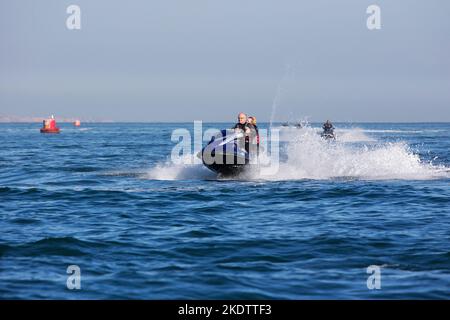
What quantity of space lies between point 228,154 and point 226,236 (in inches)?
315

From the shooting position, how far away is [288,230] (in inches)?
459

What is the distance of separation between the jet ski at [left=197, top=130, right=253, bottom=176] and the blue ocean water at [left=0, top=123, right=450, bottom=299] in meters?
0.44

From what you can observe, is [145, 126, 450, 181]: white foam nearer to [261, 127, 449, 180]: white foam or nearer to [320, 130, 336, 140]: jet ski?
[261, 127, 449, 180]: white foam

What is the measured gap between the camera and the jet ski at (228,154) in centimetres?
1898

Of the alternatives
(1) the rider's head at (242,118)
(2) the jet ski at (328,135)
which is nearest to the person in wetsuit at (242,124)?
(1) the rider's head at (242,118)

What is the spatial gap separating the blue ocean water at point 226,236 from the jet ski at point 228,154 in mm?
441

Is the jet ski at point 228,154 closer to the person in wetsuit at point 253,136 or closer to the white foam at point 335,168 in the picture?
the person in wetsuit at point 253,136

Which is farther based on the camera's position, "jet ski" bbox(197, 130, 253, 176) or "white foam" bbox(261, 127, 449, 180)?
"white foam" bbox(261, 127, 449, 180)

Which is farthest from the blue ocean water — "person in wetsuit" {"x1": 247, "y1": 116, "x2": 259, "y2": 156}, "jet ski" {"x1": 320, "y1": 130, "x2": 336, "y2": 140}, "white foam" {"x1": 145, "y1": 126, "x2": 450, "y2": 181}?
"jet ski" {"x1": 320, "y1": 130, "x2": 336, "y2": 140}

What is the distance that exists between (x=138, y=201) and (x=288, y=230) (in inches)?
194

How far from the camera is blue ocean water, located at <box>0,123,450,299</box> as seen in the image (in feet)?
26.4

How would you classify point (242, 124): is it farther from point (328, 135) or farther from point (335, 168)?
point (328, 135)

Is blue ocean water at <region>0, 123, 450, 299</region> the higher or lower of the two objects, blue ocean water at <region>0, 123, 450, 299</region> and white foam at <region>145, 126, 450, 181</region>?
the lower
